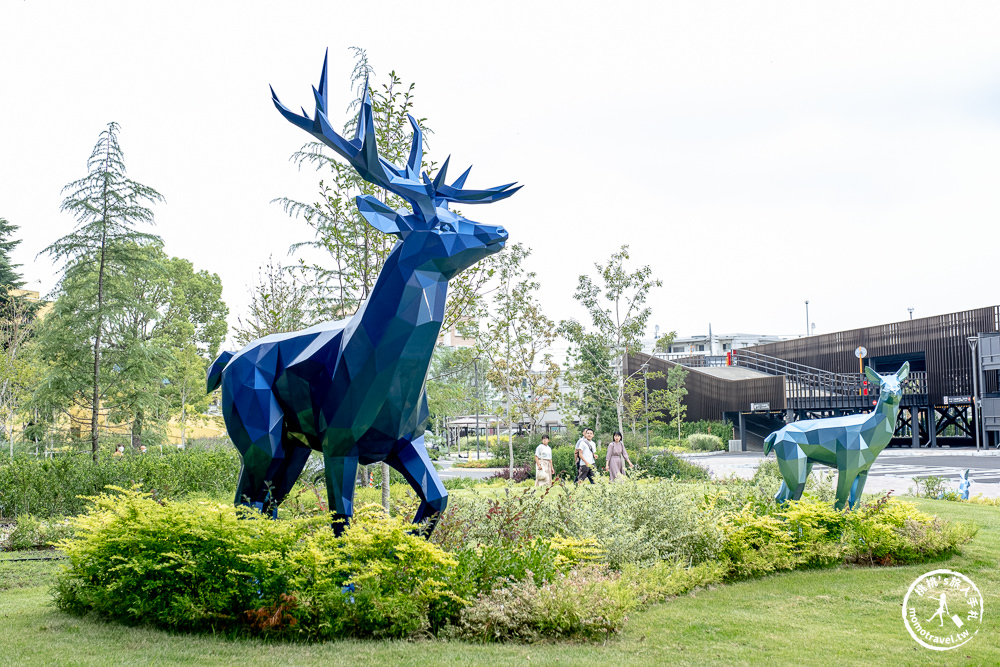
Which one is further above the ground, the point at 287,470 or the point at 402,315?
the point at 402,315

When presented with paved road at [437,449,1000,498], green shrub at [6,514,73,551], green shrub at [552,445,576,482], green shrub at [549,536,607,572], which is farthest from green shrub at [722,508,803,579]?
green shrub at [552,445,576,482]

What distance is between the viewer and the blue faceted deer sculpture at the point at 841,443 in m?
9.41

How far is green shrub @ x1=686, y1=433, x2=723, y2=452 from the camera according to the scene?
140ft

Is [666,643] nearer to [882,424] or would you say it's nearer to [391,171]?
[391,171]

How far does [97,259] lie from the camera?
47.8 feet

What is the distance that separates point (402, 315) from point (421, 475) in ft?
4.54

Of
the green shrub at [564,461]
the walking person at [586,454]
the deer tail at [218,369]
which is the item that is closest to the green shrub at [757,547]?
the deer tail at [218,369]

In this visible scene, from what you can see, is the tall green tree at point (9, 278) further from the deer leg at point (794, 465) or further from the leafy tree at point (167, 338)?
the deer leg at point (794, 465)

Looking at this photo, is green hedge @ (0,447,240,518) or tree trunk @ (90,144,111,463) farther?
tree trunk @ (90,144,111,463)

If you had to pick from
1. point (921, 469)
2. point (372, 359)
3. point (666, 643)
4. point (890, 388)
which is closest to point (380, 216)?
point (372, 359)

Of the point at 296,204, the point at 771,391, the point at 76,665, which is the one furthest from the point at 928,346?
the point at 76,665

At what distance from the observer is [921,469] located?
88.1ft

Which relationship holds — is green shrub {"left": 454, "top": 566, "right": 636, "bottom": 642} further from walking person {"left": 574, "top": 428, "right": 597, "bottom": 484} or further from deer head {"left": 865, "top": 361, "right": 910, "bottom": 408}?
walking person {"left": 574, "top": 428, "right": 597, "bottom": 484}

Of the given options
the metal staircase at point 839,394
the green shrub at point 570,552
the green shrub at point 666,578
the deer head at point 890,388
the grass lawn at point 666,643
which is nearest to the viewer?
the grass lawn at point 666,643
